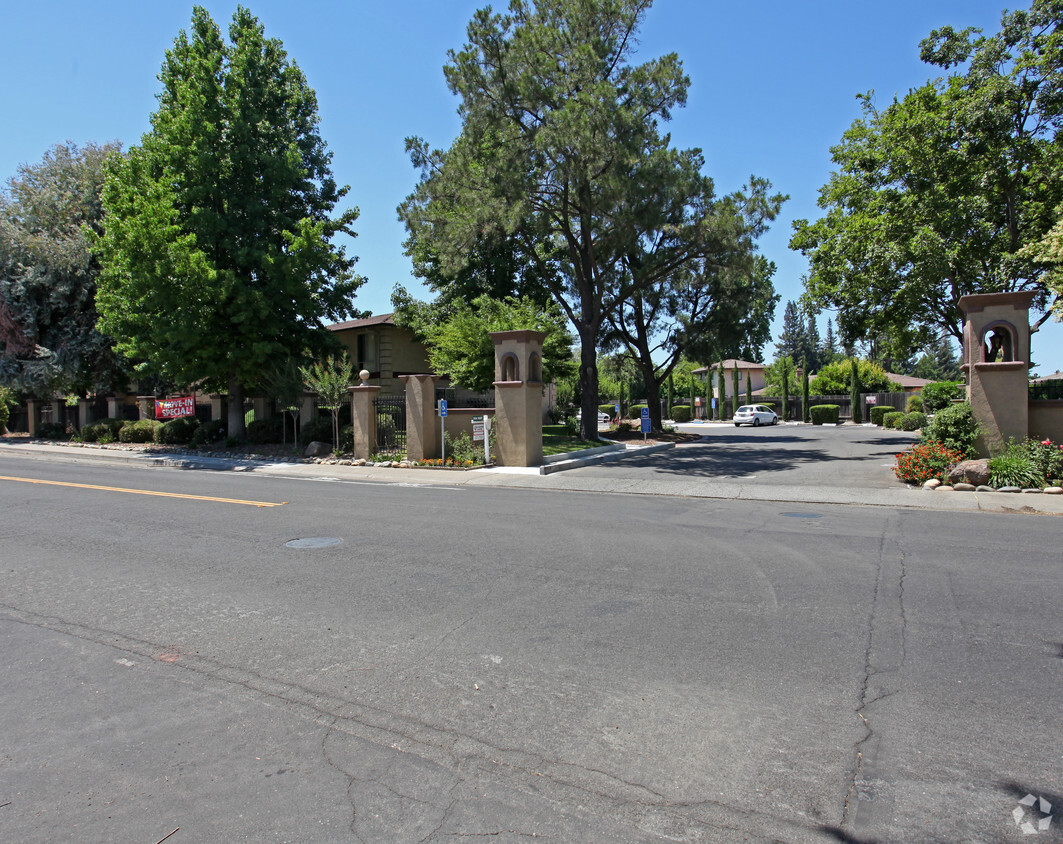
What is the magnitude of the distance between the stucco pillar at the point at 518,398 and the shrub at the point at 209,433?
43.3 ft

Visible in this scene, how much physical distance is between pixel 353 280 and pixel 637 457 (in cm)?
1310

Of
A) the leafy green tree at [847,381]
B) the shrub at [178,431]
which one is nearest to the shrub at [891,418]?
the leafy green tree at [847,381]

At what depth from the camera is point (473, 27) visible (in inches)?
931

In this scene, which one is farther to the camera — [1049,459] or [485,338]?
[485,338]

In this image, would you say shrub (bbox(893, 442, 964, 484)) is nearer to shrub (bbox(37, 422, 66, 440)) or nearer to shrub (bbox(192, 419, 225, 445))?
shrub (bbox(192, 419, 225, 445))

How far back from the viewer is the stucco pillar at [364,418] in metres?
21.6

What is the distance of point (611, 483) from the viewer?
Answer: 53.8 feet

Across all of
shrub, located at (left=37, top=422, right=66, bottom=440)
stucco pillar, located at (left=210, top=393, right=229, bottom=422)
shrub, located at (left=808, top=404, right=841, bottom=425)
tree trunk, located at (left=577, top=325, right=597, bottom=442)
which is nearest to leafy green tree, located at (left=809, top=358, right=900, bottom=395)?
shrub, located at (left=808, top=404, right=841, bottom=425)

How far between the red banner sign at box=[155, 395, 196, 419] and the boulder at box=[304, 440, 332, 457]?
8.76 meters

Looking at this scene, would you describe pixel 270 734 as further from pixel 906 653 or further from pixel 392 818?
pixel 906 653

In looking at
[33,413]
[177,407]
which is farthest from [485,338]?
[33,413]

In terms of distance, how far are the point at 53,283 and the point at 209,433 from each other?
36.8 feet

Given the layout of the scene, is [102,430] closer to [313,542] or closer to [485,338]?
[485,338]

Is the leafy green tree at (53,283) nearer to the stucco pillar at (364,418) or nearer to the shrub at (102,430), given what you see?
the shrub at (102,430)
